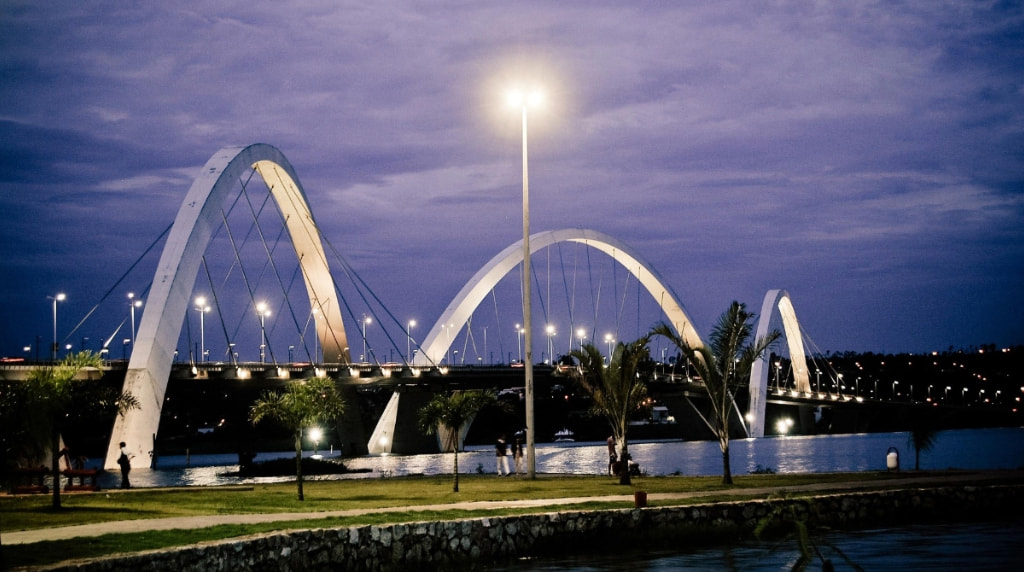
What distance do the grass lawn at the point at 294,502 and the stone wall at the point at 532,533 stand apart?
0.77 m

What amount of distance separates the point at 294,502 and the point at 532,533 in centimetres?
695

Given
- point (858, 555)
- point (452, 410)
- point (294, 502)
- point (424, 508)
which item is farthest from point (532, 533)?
point (452, 410)

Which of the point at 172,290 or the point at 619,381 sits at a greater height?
the point at 172,290

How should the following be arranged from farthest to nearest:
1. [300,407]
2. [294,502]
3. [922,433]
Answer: [922,433] < [300,407] < [294,502]

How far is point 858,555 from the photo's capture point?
74.9 feet

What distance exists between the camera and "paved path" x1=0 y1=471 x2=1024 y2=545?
782 inches

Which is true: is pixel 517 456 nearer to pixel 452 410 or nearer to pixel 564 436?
pixel 452 410

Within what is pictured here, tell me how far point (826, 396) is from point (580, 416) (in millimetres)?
53514

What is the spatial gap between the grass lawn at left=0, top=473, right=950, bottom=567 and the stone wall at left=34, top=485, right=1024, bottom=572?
2.53 feet

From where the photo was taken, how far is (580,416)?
601 feet

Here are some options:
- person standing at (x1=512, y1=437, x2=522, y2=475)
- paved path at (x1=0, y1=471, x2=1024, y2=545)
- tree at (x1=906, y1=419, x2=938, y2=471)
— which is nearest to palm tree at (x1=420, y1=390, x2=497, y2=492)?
paved path at (x1=0, y1=471, x2=1024, y2=545)

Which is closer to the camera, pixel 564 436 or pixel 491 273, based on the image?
pixel 491 273

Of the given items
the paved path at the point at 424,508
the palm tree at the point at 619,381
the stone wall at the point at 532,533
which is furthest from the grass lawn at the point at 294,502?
the palm tree at the point at 619,381

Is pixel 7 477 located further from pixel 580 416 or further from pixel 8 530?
pixel 580 416
